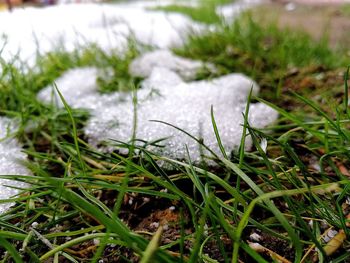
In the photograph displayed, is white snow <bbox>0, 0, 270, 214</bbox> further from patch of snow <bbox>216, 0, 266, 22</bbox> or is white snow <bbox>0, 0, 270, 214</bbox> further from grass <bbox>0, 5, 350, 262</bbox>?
patch of snow <bbox>216, 0, 266, 22</bbox>

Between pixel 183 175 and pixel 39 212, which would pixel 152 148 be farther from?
pixel 39 212

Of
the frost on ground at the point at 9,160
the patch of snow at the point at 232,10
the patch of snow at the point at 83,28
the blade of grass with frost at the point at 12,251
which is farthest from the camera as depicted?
the patch of snow at the point at 232,10

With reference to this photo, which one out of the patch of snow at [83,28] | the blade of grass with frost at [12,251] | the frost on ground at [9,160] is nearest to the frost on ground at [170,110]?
the frost on ground at [9,160]

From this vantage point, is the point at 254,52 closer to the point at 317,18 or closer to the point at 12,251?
the point at 12,251

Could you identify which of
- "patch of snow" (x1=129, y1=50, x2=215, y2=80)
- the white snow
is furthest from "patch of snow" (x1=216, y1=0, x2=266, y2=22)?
the white snow

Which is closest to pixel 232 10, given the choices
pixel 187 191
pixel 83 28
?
pixel 83 28

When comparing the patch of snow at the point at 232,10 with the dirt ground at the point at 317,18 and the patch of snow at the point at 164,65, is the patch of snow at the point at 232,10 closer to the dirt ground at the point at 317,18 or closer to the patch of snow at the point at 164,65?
the dirt ground at the point at 317,18
